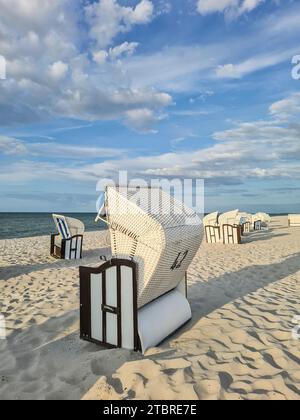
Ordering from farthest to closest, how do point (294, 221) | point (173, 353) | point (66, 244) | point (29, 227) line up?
point (29, 227) → point (294, 221) → point (66, 244) → point (173, 353)

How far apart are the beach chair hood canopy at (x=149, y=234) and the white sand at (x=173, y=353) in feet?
2.82

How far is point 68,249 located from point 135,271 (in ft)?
26.1

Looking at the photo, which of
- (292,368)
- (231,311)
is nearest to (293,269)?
(231,311)

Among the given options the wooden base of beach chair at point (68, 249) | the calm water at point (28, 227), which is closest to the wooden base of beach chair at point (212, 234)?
the wooden base of beach chair at point (68, 249)

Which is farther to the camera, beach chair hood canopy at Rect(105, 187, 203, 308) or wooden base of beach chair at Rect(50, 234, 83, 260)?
wooden base of beach chair at Rect(50, 234, 83, 260)

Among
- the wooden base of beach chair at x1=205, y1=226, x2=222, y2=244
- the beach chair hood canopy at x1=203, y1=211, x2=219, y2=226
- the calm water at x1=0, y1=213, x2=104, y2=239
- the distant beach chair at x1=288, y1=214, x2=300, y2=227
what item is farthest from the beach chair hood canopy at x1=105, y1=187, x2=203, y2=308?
the distant beach chair at x1=288, y1=214, x2=300, y2=227

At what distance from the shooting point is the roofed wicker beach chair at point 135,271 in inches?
150

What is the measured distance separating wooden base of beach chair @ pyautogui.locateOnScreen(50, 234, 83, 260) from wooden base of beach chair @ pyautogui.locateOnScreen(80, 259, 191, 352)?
284 inches

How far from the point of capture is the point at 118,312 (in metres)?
3.92

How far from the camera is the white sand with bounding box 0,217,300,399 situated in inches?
121

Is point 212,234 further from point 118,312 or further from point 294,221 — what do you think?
point 294,221

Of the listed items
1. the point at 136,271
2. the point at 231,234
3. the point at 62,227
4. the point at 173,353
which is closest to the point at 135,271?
the point at 136,271

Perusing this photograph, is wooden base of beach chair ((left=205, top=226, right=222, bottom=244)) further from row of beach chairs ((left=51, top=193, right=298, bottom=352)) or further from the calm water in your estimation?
the calm water
